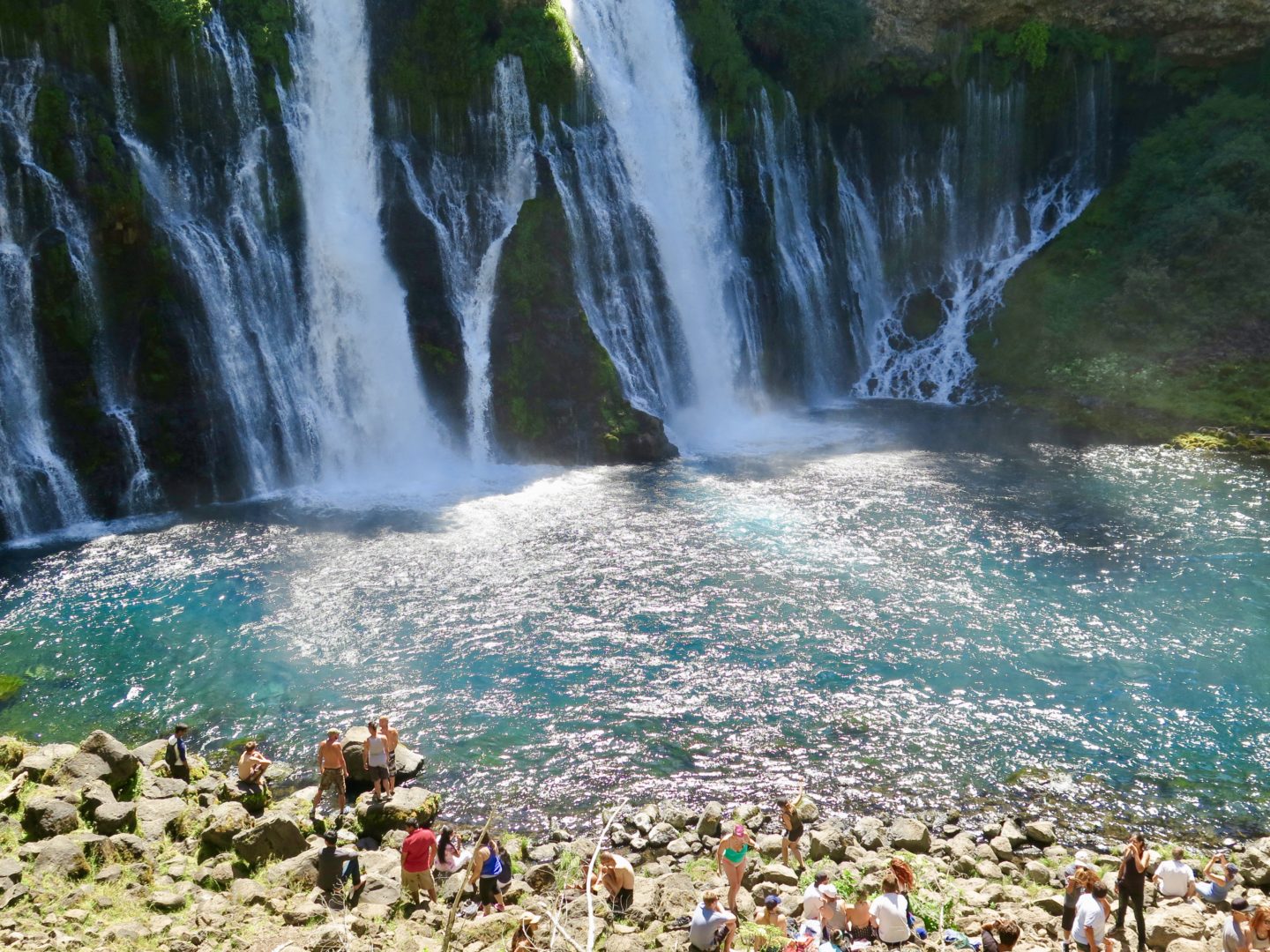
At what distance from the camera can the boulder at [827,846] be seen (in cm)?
1345

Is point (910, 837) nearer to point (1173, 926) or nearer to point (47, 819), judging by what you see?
point (1173, 926)

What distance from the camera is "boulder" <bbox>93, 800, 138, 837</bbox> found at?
42.3ft

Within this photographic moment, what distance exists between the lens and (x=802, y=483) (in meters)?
28.4

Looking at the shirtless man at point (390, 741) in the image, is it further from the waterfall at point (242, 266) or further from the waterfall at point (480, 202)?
the waterfall at point (480, 202)

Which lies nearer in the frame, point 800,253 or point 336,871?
point 336,871

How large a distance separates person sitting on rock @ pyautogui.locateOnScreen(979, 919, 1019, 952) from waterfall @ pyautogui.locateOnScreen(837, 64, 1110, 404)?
1223 inches

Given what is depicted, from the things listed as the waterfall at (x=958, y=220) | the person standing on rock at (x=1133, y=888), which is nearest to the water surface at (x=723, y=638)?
the person standing on rock at (x=1133, y=888)

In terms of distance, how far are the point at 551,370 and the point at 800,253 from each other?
1319 centimetres

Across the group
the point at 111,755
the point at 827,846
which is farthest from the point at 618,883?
the point at 111,755

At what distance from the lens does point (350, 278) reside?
3080 centimetres

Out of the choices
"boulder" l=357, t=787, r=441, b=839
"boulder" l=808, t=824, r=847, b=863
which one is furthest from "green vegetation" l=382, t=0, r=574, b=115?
"boulder" l=808, t=824, r=847, b=863

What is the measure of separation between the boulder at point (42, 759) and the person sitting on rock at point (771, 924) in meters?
10.2

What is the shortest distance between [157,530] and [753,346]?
72.8 feet

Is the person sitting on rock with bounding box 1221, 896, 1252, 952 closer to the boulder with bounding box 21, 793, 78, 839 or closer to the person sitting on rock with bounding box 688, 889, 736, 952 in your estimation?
the person sitting on rock with bounding box 688, 889, 736, 952
